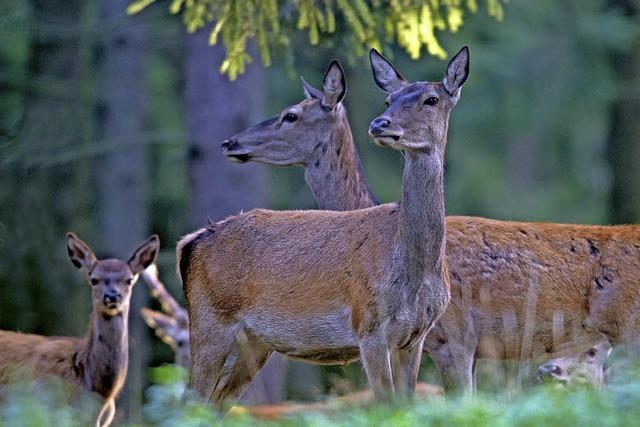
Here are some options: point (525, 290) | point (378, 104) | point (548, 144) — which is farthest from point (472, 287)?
point (548, 144)

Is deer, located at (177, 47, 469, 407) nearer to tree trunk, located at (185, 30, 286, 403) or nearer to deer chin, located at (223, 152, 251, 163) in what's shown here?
deer chin, located at (223, 152, 251, 163)

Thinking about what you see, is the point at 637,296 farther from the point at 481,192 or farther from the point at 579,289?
the point at 481,192

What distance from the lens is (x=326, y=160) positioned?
11.1 metres

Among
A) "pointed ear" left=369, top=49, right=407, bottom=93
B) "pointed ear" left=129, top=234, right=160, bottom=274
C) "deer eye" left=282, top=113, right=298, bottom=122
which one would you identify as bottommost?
"pointed ear" left=129, top=234, right=160, bottom=274

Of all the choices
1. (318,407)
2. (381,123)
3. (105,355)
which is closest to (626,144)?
(105,355)

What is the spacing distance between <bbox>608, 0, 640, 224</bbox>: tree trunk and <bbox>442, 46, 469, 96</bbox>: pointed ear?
7.17m

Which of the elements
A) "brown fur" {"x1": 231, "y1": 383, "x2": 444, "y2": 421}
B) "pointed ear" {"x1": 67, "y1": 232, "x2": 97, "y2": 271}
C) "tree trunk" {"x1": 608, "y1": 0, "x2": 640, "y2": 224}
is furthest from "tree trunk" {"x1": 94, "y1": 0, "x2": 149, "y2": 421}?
"brown fur" {"x1": 231, "y1": 383, "x2": 444, "y2": 421}

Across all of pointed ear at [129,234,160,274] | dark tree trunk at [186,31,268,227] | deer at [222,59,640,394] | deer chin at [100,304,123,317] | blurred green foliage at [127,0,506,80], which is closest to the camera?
deer at [222,59,640,394]

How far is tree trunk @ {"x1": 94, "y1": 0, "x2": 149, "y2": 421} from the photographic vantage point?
16172 mm

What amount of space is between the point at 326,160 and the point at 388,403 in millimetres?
3292

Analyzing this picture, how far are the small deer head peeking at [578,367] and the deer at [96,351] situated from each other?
321cm

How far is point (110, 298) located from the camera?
11344 mm

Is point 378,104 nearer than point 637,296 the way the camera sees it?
No

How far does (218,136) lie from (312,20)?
72.1 inches
